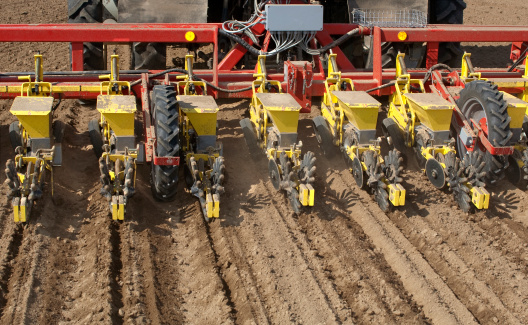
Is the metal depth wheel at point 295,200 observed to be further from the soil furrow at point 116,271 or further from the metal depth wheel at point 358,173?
the soil furrow at point 116,271

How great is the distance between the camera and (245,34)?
7695mm

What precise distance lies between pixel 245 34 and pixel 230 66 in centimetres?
40

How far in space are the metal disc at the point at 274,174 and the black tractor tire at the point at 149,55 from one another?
250 centimetres

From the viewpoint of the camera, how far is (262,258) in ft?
16.7

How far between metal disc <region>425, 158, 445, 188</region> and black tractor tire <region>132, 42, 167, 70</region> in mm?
3298

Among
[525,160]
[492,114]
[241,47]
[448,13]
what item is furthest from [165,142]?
[448,13]

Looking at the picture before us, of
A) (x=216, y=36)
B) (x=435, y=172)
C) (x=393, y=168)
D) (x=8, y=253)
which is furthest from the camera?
(x=216, y=36)

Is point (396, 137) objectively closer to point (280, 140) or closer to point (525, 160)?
point (525, 160)

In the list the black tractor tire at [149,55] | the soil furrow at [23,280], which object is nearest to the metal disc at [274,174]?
the soil furrow at [23,280]

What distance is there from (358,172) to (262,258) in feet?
5.12

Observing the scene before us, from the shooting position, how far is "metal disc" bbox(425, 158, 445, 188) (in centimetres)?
611

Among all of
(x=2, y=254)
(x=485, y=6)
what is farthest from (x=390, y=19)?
(x=485, y=6)

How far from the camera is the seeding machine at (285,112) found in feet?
18.9

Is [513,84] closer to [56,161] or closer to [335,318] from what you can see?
[335,318]
